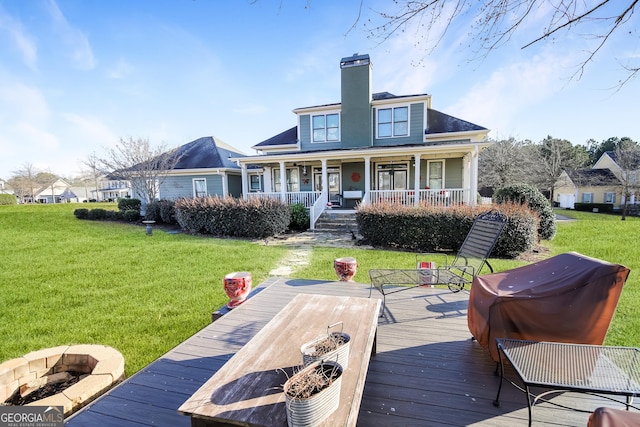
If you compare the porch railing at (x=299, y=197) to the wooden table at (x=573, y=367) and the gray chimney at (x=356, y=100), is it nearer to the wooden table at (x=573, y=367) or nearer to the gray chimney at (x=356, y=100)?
the gray chimney at (x=356, y=100)

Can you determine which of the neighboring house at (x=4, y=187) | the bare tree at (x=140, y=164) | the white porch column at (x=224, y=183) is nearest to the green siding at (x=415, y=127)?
the white porch column at (x=224, y=183)

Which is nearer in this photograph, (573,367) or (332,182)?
(573,367)

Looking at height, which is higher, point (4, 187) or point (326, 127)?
point (326, 127)

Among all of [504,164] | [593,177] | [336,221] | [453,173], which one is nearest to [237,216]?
[336,221]

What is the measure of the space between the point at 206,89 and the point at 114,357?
10173 mm

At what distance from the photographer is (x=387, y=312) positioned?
3523mm

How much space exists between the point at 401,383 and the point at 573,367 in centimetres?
110

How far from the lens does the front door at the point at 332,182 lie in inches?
579

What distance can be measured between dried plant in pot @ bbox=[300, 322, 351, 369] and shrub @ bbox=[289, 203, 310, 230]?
9.99 meters

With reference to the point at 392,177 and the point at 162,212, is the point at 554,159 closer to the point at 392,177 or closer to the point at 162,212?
the point at 392,177

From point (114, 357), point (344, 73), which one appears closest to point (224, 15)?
point (114, 357)

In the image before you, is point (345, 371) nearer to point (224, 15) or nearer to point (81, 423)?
point (81, 423)

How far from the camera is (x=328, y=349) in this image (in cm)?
155

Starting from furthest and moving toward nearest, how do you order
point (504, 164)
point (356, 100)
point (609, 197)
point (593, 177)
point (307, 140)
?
point (609, 197)
point (593, 177)
point (504, 164)
point (307, 140)
point (356, 100)
